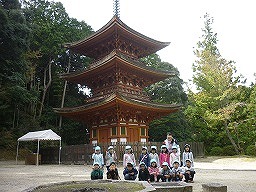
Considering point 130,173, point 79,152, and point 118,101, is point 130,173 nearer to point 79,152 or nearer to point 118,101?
point 118,101

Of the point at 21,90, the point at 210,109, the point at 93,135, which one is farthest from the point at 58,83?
the point at 210,109

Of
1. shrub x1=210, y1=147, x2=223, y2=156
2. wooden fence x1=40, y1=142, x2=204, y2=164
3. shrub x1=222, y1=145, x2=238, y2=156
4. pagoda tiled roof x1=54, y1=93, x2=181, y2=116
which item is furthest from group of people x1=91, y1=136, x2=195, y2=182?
shrub x1=222, y1=145, x2=238, y2=156

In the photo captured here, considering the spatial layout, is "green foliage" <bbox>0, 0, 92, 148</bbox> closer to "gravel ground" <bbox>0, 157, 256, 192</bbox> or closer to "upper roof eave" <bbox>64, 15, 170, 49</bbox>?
"upper roof eave" <bbox>64, 15, 170, 49</bbox>

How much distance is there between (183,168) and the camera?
9.23m

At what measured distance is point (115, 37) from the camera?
2130 cm

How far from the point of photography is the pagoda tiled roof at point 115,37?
66.6ft

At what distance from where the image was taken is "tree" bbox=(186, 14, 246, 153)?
86.9 ft

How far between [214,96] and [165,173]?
21422mm

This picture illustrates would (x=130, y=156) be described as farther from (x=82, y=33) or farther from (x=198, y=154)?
(x=82, y=33)

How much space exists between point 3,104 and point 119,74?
553 inches

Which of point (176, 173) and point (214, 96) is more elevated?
point (214, 96)

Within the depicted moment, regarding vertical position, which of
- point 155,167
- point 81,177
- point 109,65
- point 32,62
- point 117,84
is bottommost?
point 81,177

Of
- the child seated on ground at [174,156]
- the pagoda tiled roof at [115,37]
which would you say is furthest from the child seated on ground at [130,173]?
the pagoda tiled roof at [115,37]

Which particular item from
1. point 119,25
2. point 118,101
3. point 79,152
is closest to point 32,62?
point 119,25
